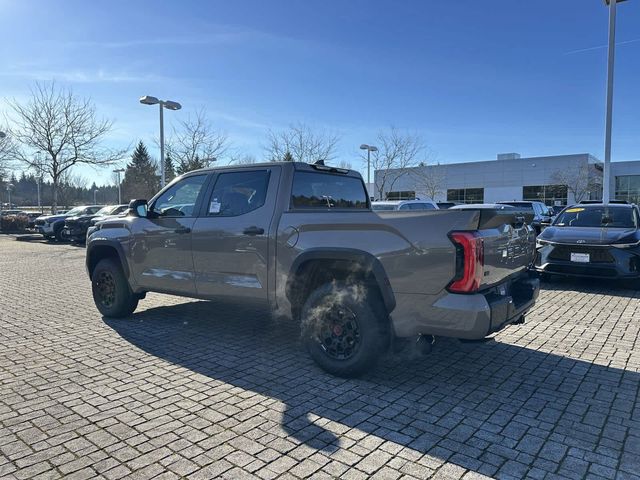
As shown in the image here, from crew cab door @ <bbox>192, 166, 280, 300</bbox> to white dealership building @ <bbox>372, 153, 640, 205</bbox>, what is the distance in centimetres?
3568

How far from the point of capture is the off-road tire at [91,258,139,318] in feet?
19.9

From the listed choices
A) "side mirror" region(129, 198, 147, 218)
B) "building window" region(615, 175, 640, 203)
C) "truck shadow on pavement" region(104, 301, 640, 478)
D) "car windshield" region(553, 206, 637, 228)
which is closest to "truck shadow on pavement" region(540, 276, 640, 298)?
"car windshield" region(553, 206, 637, 228)

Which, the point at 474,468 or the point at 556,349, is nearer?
the point at 474,468

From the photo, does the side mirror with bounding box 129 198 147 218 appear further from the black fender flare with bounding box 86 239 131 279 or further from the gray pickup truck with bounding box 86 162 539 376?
the black fender flare with bounding box 86 239 131 279

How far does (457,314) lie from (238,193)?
2617 millimetres

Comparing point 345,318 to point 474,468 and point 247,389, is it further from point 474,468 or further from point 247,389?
point 474,468

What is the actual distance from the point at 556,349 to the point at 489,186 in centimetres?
4915

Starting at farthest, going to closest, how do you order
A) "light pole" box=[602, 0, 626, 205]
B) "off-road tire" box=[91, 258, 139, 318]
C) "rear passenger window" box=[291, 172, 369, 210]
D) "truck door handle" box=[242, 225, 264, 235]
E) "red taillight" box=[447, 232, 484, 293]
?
"light pole" box=[602, 0, 626, 205] → "off-road tire" box=[91, 258, 139, 318] → "rear passenger window" box=[291, 172, 369, 210] → "truck door handle" box=[242, 225, 264, 235] → "red taillight" box=[447, 232, 484, 293]

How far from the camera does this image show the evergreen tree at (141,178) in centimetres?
5774

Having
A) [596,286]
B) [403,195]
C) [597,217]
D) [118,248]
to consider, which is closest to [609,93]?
[597,217]

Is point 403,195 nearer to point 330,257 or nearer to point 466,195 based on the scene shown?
point 466,195

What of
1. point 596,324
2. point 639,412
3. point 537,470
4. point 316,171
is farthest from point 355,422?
point 596,324

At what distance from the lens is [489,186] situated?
167ft

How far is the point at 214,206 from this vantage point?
200 inches
